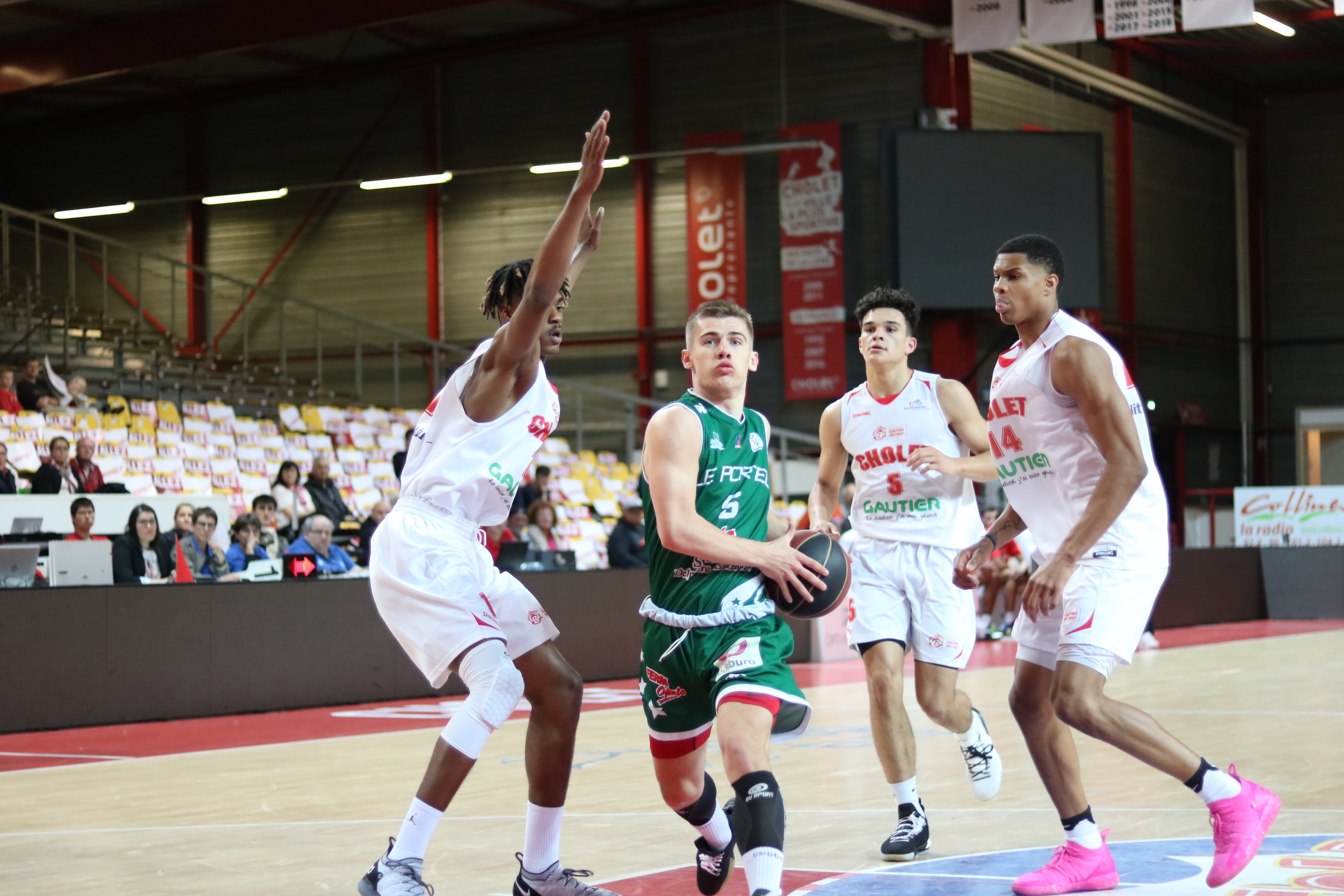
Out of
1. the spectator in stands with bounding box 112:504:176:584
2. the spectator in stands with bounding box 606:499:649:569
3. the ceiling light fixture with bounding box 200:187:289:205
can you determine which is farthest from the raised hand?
the ceiling light fixture with bounding box 200:187:289:205

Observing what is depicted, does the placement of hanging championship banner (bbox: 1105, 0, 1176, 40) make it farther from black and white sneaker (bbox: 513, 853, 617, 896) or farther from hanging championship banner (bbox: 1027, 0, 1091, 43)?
black and white sneaker (bbox: 513, 853, 617, 896)

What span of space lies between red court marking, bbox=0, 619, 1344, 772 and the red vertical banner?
400 inches

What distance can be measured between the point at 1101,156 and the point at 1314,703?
14602 mm

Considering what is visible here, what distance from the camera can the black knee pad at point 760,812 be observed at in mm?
3961

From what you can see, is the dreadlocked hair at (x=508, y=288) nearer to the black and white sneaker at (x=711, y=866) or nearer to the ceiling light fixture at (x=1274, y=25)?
the black and white sneaker at (x=711, y=866)

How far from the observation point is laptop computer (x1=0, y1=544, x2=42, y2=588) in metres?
10.2

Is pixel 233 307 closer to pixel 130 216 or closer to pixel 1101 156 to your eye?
pixel 130 216

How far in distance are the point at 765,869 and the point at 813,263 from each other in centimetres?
1991

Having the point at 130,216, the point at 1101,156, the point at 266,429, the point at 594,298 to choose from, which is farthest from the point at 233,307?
the point at 1101,156

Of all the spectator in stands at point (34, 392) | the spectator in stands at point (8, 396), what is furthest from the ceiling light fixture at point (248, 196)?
the spectator in stands at point (8, 396)

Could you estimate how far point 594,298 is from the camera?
2577 cm

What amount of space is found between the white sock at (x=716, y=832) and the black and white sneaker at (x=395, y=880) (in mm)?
798

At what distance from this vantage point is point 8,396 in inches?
589

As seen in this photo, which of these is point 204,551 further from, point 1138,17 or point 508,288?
point 1138,17
